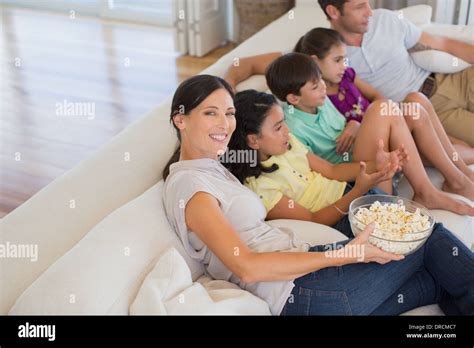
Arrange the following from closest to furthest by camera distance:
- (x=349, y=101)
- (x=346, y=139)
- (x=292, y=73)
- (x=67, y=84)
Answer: (x=292, y=73), (x=346, y=139), (x=349, y=101), (x=67, y=84)

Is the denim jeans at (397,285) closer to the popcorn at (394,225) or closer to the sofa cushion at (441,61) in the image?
the popcorn at (394,225)

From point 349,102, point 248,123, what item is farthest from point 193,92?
point 349,102

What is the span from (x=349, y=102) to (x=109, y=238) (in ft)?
4.25

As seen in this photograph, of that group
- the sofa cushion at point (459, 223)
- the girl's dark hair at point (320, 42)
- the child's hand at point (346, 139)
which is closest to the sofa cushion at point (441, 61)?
the girl's dark hair at point (320, 42)

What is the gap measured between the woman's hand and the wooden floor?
1.80 meters

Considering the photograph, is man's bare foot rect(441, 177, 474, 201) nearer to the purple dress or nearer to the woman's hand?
the purple dress

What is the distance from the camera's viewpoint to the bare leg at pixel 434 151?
2.36m

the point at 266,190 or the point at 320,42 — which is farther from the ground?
the point at 320,42

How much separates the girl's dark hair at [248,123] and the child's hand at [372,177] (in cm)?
27

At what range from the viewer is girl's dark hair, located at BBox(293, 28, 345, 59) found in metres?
2.52

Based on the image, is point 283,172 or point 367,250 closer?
point 367,250

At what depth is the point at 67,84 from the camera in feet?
13.9

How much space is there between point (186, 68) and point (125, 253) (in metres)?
2.96

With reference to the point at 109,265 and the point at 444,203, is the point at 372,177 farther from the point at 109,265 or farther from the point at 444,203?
the point at 109,265
